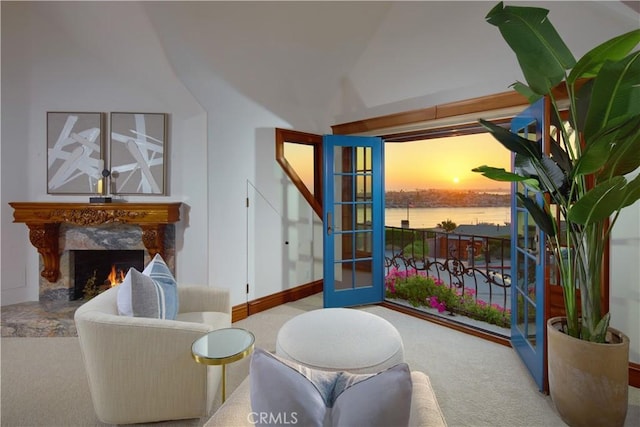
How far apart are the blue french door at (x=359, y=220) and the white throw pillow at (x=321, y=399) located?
3.01 m

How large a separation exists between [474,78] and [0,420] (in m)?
4.22

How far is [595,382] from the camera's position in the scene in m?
1.83

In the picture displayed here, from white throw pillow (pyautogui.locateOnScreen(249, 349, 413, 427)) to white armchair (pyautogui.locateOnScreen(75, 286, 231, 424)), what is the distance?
1044 mm

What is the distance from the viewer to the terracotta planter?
5.98ft

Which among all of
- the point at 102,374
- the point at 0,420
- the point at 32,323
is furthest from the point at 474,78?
the point at 32,323

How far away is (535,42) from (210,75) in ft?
8.98

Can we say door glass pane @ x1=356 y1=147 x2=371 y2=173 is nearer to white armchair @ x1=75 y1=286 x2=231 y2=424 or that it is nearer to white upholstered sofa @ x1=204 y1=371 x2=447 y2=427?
white armchair @ x1=75 y1=286 x2=231 y2=424

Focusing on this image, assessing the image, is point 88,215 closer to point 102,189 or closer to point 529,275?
point 102,189

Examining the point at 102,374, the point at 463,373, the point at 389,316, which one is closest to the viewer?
the point at 102,374

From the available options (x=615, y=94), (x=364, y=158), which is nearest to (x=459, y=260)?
(x=364, y=158)

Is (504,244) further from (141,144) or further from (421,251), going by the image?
(141,144)

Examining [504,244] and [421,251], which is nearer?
[504,244]

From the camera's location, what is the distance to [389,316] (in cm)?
366

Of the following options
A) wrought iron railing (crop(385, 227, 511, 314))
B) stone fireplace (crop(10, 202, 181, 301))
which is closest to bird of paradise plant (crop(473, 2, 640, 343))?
wrought iron railing (crop(385, 227, 511, 314))
